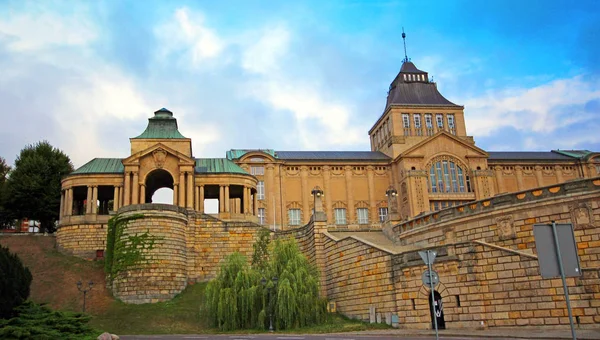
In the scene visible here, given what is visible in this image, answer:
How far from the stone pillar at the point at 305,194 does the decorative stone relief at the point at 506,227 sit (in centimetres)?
3508

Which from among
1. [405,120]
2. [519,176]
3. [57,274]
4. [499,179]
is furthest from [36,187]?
[519,176]

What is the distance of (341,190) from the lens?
2645 inches

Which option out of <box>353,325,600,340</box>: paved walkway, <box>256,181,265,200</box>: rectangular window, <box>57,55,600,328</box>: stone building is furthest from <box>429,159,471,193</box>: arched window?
<box>353,325,600,340</box>: paved walkway

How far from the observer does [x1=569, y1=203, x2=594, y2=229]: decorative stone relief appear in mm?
27984

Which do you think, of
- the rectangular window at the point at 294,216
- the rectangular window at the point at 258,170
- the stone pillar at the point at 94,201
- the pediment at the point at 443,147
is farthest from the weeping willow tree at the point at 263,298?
the pediment at the point at 443,147

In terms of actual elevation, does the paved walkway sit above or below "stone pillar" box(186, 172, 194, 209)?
below

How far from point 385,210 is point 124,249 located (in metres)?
36.2

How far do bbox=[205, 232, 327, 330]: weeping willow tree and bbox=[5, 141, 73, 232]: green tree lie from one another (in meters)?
32.7

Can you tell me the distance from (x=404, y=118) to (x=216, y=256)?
124 ft

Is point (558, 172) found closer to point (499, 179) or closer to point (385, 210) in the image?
point (499, 179)

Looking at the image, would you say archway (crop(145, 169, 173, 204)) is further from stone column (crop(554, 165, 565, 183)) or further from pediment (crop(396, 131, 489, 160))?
stone column (crop(554, 165, 565, 183))

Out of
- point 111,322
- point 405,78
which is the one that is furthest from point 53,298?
point 405,78

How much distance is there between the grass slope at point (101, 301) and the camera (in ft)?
103

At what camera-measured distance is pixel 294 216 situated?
215ft
